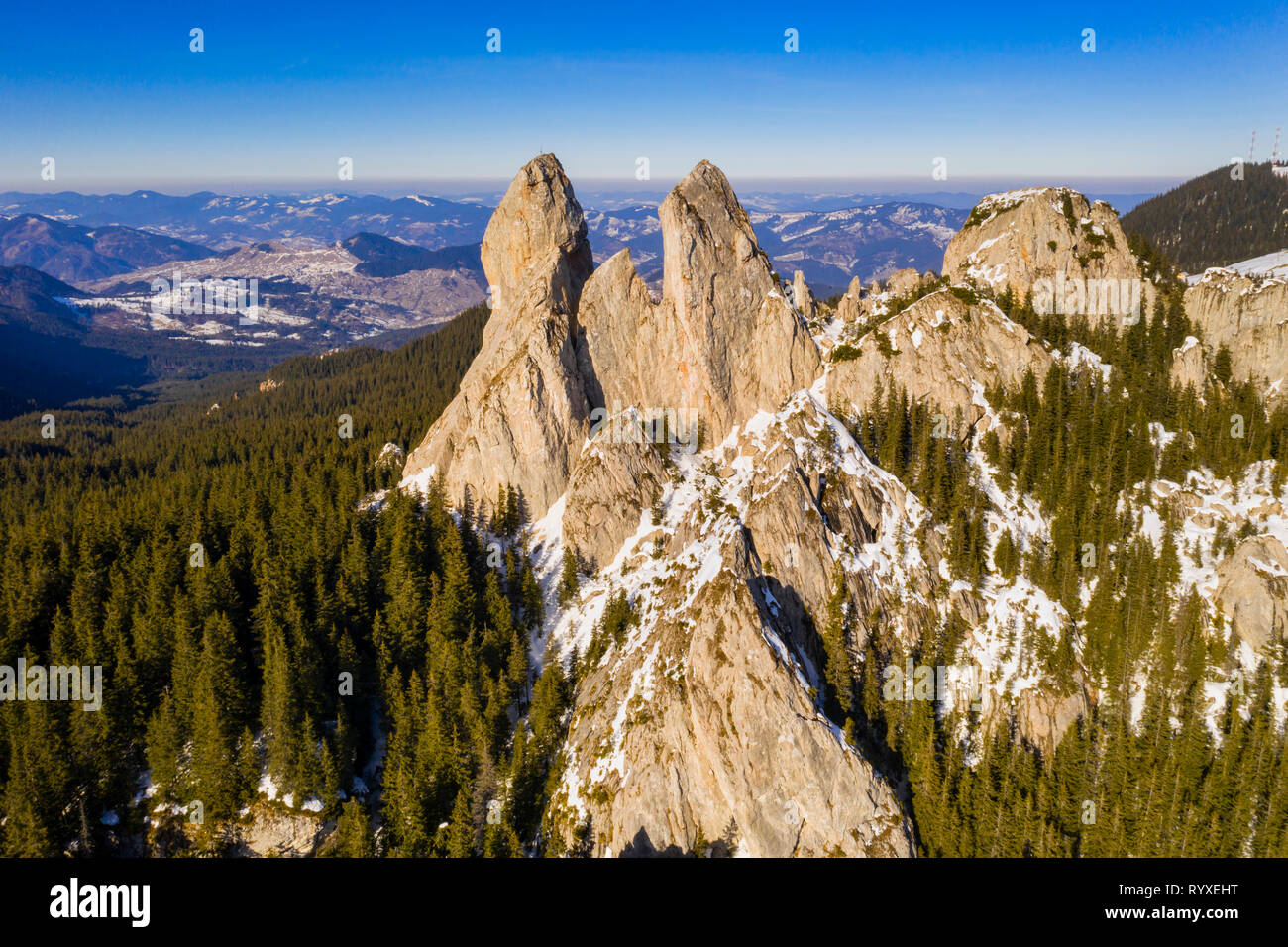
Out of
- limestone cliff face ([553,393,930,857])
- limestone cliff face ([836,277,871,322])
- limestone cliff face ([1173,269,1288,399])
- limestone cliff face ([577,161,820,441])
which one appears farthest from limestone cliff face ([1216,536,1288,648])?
limestone cliff face ([836,277,871,322])

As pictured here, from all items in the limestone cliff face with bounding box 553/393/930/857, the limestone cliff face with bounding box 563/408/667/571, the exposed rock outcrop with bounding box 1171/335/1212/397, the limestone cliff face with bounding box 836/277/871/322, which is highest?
the limestone cliff face with bounding box 836/277/871/322

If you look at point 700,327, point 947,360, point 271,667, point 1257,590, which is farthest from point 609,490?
point 1257,590

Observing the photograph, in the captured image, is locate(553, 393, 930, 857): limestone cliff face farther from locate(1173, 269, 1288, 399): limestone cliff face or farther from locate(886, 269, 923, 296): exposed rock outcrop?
locate(1173, 269, 1288, 399): limestone cliff face

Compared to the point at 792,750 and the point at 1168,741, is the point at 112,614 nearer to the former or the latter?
the point at 792,750

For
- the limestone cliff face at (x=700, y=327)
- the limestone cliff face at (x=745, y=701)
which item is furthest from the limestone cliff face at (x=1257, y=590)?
the limestone cliff face at (x=700, y=327)

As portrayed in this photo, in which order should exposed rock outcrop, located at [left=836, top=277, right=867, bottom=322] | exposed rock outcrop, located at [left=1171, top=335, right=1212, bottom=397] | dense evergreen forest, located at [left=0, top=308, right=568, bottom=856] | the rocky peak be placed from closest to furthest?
dense evergreen forest, located at [left=0, top=308, right=568, bottom=856] < exposed rock outcrop, located at [left=1171, top=335, right=1212, bottom=397] < the rocky peak < exposed rock outcrop, located at [left=836, top=277, right=867, bottom=322]

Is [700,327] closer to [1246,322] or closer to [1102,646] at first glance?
[1102,646]

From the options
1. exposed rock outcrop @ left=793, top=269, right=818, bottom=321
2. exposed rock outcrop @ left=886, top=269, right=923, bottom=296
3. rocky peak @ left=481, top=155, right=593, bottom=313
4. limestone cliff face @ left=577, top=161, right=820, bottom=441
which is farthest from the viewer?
exposed rock outcrop @ left=886, top=269, right=923, bottom=296
